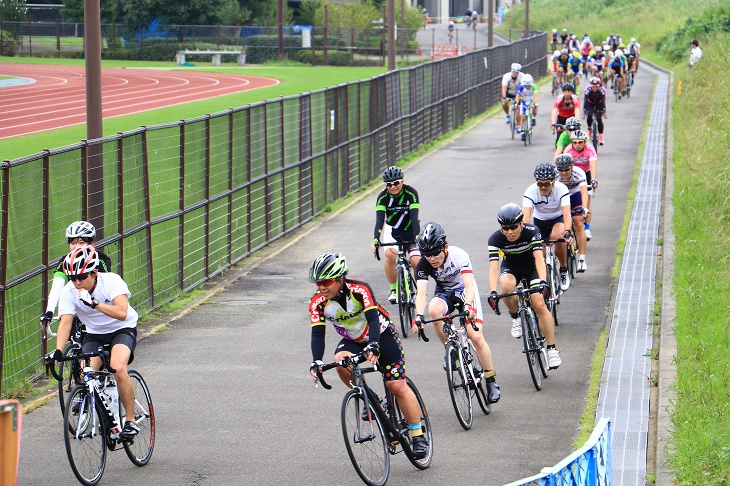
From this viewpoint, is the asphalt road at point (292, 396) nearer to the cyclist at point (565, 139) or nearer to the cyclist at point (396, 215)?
the cyclist at point (396, 215)

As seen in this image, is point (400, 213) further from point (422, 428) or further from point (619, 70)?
point (619, 70)

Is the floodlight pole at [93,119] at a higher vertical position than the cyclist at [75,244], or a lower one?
higher

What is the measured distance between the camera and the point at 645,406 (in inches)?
408

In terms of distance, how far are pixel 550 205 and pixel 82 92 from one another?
34.0 m

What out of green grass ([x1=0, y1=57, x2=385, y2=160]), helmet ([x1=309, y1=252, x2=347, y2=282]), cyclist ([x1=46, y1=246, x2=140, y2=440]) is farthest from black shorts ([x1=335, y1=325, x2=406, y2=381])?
green grass ([x1=0, y1=57, x2=385, y2=160])

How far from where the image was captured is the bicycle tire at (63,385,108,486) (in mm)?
8383

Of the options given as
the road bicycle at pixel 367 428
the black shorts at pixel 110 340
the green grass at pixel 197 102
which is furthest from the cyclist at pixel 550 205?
the green grass at pixel 197 102

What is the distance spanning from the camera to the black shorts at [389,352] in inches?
341

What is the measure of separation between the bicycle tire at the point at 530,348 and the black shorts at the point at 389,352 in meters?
2.78

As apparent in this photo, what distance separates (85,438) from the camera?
8.52 meters

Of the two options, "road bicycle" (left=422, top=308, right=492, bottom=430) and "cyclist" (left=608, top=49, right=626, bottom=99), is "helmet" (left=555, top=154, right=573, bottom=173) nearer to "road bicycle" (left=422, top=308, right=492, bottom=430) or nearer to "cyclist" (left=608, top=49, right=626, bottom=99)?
"road bicycle" (left=422, top=308, right=492, bottom=430)

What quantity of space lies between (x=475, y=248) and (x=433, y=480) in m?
10.2

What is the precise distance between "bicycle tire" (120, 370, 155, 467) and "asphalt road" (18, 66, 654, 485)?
0.36 ft

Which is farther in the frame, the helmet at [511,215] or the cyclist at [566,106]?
the cyclist at [566,106]
